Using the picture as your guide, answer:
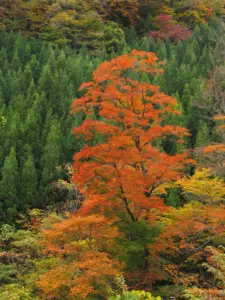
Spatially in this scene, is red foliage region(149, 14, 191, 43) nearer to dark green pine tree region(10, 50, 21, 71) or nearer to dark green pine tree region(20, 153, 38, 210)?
dark green pine tree region(10, 50, 21, 71)

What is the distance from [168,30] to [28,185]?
26.4m

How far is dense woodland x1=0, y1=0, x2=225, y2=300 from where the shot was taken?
1276cm

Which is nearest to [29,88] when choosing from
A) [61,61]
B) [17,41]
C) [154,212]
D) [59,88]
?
[59,88]

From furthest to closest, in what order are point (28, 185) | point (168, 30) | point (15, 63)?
point (168, 30) < point (15, 63) < point (28, 185)

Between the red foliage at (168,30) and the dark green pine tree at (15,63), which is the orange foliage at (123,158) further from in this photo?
the red foliage at (168,30)

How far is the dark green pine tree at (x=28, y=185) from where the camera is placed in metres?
22.5

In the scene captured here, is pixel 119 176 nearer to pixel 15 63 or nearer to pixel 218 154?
pixel 218 154

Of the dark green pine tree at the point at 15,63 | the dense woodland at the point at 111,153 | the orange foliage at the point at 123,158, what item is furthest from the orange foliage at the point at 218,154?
the dark green pine tree at the point at 15,63

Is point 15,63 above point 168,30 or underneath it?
underneath

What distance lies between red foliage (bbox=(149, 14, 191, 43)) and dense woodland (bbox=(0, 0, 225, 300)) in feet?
0.36

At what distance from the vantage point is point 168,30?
43.5 m

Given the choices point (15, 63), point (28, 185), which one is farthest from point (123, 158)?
point (15, 63)

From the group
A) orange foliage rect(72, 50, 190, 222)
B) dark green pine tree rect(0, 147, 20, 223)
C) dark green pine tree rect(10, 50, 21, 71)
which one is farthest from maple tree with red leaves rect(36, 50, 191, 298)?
dark green pine tree rect(10, 50, 21, 71)

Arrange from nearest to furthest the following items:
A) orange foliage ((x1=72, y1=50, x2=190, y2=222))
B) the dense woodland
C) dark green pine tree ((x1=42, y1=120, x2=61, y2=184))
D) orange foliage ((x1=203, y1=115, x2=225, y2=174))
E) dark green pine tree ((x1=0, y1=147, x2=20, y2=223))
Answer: orange foliage ((x1=203, y1=115, x2=225, y2=174))
the dense woodland
orange foliage ((x1=72, y1=50, x2=190, y2=222))
dark green pine tree ((x1=0, y1=147, x2=20, y2=223))
dark green pine tree ((x1=42, y1=120, x2=61, y2=184))
